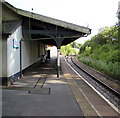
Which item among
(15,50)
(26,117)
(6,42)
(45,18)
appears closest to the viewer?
(26,117)

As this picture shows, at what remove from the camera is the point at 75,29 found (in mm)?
10242

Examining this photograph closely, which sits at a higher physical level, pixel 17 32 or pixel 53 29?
pixel 53 29

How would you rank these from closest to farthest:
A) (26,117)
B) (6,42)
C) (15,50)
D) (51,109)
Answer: (26,117) → (51,109) → (6,42) → (15,50)

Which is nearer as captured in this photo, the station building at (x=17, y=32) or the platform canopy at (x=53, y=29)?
the station building at (x=17, y=32)

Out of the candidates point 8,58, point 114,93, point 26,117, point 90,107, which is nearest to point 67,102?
point 90,107

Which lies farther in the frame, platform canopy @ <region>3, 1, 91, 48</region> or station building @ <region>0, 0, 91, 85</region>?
platform canopy @ <region>3, 1, 91, 48</region>

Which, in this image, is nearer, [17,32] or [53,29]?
[17,32]

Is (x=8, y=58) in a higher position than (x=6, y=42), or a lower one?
lower

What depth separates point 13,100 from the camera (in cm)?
505

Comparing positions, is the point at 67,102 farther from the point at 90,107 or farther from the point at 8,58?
the point at 8,58

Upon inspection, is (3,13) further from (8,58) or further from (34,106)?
(34,106)

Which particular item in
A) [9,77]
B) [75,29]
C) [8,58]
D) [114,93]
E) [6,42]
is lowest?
[114,93]

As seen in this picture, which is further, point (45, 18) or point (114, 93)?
point (45, 18)

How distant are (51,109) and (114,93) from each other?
4141 mm
